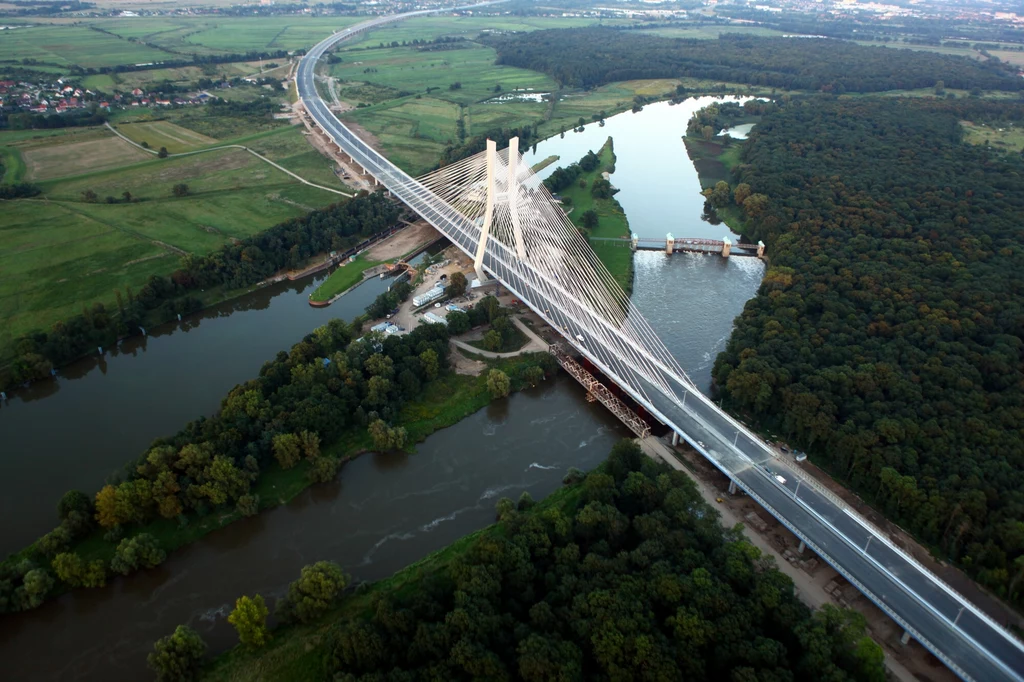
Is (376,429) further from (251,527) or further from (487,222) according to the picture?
(487,222)

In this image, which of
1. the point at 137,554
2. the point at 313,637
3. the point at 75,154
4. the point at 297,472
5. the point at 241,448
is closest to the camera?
the point at 313,637

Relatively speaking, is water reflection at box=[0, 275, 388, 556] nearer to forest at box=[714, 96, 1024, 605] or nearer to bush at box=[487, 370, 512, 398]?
bush at box=[487, 370, 512, 398]

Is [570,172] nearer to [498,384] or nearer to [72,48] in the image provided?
[498,384]

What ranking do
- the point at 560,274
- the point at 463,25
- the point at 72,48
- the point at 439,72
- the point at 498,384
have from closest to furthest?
the point at 498,384, the point at 560,274, the point at 72,48, the point at 439,72, the point at 463,25

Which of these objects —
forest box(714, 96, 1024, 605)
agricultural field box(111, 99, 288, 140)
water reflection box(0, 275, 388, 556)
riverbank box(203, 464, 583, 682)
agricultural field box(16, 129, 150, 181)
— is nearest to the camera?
riverbank box(203, 464, 583, 682)

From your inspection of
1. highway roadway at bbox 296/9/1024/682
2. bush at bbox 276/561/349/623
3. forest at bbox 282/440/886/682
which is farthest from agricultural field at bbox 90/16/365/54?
forest at bbox 282/440/886/682

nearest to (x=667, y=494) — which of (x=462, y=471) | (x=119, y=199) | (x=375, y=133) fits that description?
(x=462, y=471)

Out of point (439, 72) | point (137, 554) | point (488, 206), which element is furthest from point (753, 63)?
point (137, 554)
